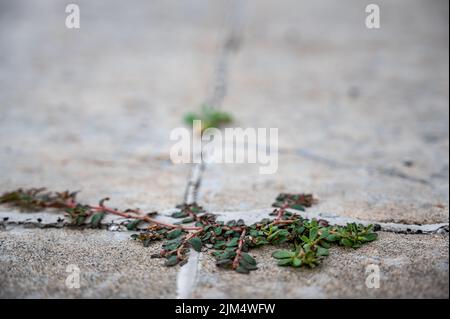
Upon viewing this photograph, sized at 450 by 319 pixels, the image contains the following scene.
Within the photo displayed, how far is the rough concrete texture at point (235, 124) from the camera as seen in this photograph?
1.43m

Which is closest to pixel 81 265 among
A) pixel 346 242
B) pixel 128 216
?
pixel 128 216

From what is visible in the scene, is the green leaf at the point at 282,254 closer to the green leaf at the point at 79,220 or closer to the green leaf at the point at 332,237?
the green leaf at the point at 332,237

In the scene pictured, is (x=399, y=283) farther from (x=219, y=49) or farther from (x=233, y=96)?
(x=219, y=49)

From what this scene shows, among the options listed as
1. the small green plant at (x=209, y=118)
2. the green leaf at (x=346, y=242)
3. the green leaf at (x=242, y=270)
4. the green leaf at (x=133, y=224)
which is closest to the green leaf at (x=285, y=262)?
the green leaf at (x=242, y=270)

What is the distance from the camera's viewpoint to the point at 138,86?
340cm

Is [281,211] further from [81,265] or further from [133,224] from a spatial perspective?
[81,265]

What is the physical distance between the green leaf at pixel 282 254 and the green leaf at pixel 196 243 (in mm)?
259

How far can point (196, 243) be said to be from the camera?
5.10 feet

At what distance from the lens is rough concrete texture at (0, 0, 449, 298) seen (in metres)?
1.43

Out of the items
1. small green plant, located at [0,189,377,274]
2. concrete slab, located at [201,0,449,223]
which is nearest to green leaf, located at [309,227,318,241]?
small green plant, located at [0,189,377,274]

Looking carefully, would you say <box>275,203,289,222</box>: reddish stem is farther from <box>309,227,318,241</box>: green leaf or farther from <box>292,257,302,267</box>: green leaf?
<box>292,257,302,267</box>: green leaf

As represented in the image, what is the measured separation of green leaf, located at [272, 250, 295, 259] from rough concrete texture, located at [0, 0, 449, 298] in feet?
0.15

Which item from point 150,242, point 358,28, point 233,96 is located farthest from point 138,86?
point 358,28
